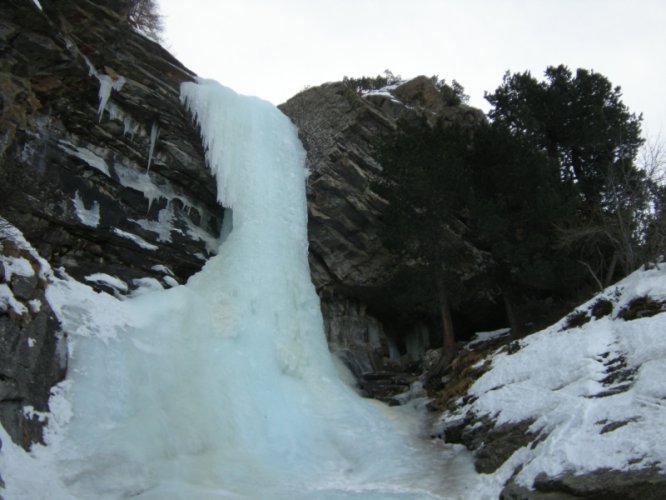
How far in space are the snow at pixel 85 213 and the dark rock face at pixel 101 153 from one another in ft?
0.09

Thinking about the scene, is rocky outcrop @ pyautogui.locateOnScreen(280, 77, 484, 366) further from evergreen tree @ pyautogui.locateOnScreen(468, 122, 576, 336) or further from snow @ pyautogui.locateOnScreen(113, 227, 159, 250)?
snow @ pyautogui.locateOnScreen(113, 227, 159, 250)

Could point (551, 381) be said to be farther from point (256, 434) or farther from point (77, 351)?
point (77, 351)

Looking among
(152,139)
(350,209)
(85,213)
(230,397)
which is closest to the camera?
(230,397)

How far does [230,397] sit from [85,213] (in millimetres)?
6322

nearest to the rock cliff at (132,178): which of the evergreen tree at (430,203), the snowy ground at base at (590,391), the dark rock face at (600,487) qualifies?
the evergreen tree at (430,203)

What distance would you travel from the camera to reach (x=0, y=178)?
1226 centimetres

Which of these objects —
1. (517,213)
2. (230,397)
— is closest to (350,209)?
(517,213)

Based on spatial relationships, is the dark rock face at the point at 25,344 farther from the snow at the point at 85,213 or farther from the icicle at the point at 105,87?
the icicle at the point at 105,87

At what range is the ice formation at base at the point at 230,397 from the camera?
27.4ft

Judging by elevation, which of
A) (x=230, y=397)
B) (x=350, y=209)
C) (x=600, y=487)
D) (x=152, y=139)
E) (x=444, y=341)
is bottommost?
(x=600, y=487)

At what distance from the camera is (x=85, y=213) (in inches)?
559

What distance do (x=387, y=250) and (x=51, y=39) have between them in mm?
10058

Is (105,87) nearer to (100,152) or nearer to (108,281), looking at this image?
(100,152)

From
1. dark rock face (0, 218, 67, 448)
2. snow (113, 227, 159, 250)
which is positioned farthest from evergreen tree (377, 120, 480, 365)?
dark rock face (0, 218, 67, 448)
